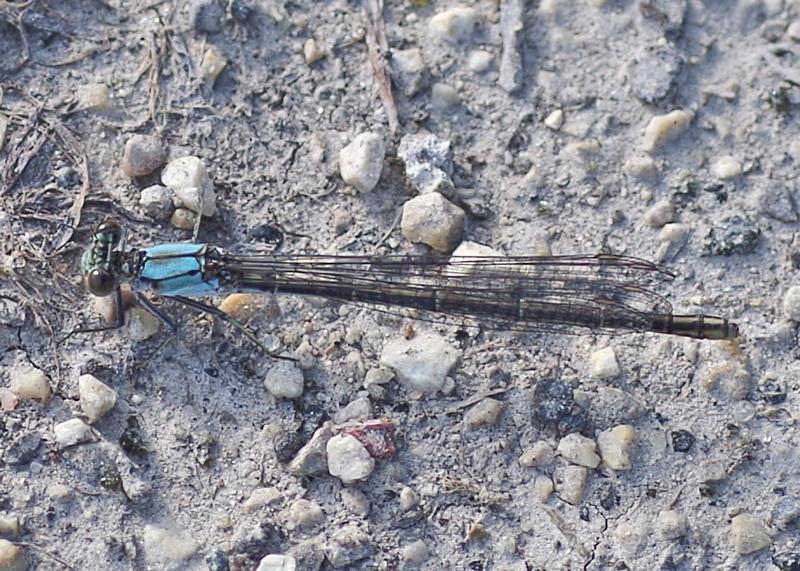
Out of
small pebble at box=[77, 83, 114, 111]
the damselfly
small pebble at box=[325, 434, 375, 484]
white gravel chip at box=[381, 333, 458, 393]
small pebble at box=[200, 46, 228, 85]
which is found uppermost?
small pebble at box=[200, 46, 228, 85]

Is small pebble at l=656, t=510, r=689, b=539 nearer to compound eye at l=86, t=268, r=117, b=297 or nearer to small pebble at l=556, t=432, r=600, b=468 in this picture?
small pebble at l=556, t=432, r=600, b=468

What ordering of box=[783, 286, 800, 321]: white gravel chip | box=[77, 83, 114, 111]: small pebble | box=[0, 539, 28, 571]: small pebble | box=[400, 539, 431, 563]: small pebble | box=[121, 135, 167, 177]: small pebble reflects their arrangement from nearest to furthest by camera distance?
box=[0, 539, 28, 571]: small pebble
box=[400, 539, 431, 563]: small pebble
box=[783, 286, 800, 321]: white gravel chip
box=[121, 135, 167, 177]: small pebble
box=[77, 83, 114, 111]: small pebble

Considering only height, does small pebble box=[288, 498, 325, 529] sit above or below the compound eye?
below

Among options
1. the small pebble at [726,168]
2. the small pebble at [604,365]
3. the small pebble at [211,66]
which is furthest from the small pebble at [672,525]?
the small pebble at [211,66]

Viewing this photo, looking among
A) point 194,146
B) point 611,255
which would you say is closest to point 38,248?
point 194,146

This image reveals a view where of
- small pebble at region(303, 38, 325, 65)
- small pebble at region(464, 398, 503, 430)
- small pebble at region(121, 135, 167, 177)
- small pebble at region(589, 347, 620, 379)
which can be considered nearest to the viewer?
small pebble at region(464, 398, 503, 430)

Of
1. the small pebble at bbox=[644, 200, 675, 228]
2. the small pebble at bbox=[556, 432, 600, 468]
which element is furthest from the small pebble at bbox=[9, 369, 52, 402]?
the small pebble at bbox=[644, 200, 675, 228]
